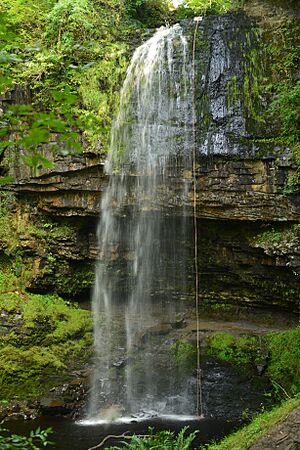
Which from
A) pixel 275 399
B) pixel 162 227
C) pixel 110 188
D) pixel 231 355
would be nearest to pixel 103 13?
pixel 110 188

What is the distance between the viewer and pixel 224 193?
9867 millimetres

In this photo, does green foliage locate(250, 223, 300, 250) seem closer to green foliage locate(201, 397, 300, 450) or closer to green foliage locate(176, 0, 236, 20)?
green foliage locate(201, 397, 300, 450)

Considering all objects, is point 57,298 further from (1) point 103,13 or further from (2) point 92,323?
(1) point 103,13

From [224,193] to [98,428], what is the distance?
5.31 meters

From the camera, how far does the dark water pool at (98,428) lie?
7.77 meters

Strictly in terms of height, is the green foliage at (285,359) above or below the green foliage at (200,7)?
below

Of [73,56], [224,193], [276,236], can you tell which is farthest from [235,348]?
[73,56]

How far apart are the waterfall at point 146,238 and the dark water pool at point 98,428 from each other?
1.95ft

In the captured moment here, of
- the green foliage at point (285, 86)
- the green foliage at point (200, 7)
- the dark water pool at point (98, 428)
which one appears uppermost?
the green foliage at point (200, 7)

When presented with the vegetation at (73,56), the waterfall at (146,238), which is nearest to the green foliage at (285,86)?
the waterfall at (146,238)

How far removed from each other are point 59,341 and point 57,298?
154 cm

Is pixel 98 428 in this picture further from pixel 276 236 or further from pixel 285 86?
→ pixel 285 86

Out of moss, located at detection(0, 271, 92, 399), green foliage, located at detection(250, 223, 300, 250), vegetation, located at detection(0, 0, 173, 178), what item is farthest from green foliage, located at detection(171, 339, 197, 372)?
vegetation, located at detection(0, 0, 173, 178)

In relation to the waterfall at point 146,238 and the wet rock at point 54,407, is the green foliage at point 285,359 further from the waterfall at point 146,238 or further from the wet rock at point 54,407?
the wet rock at point 54,407
